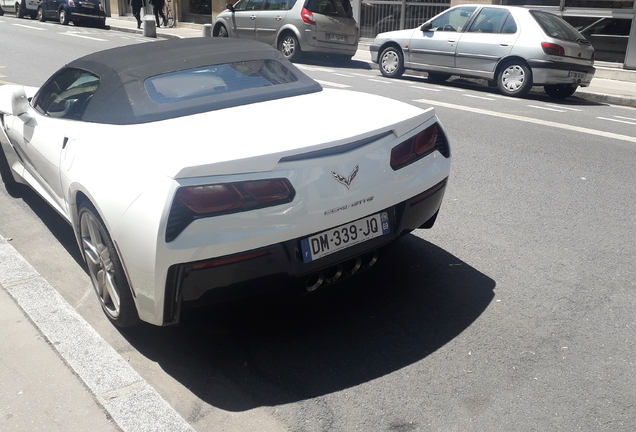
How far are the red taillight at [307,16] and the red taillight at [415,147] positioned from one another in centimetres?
1264

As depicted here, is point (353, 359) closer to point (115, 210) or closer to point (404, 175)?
point (404, 175)

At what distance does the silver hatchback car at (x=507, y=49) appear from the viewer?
11344 mm

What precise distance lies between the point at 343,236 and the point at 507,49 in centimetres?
947

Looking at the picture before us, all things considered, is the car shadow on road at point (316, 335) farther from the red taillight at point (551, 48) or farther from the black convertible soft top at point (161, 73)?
the red taillight at point (551, 48)

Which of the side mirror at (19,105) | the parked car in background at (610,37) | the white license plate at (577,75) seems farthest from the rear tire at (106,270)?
the parked car in background at (610,37)

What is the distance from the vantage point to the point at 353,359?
3.24 metres

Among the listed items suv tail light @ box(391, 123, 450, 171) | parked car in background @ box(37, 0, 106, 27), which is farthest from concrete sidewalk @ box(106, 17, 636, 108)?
parked car in background @ box(37, 0, 106, 27)

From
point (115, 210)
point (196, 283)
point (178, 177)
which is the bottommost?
point (196, 283)

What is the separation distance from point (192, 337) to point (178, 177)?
1.03 metres

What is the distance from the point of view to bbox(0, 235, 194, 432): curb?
2.82 m

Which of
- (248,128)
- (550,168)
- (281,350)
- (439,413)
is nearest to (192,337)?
(281,350)

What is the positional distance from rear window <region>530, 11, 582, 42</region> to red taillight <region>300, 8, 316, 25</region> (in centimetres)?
564

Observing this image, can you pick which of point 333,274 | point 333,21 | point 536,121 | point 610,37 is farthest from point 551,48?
point 333,274

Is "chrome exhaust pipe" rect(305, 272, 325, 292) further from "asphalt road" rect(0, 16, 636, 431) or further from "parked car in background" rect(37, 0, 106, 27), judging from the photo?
"parked car in background" rect(37, 0, 106, 27)
